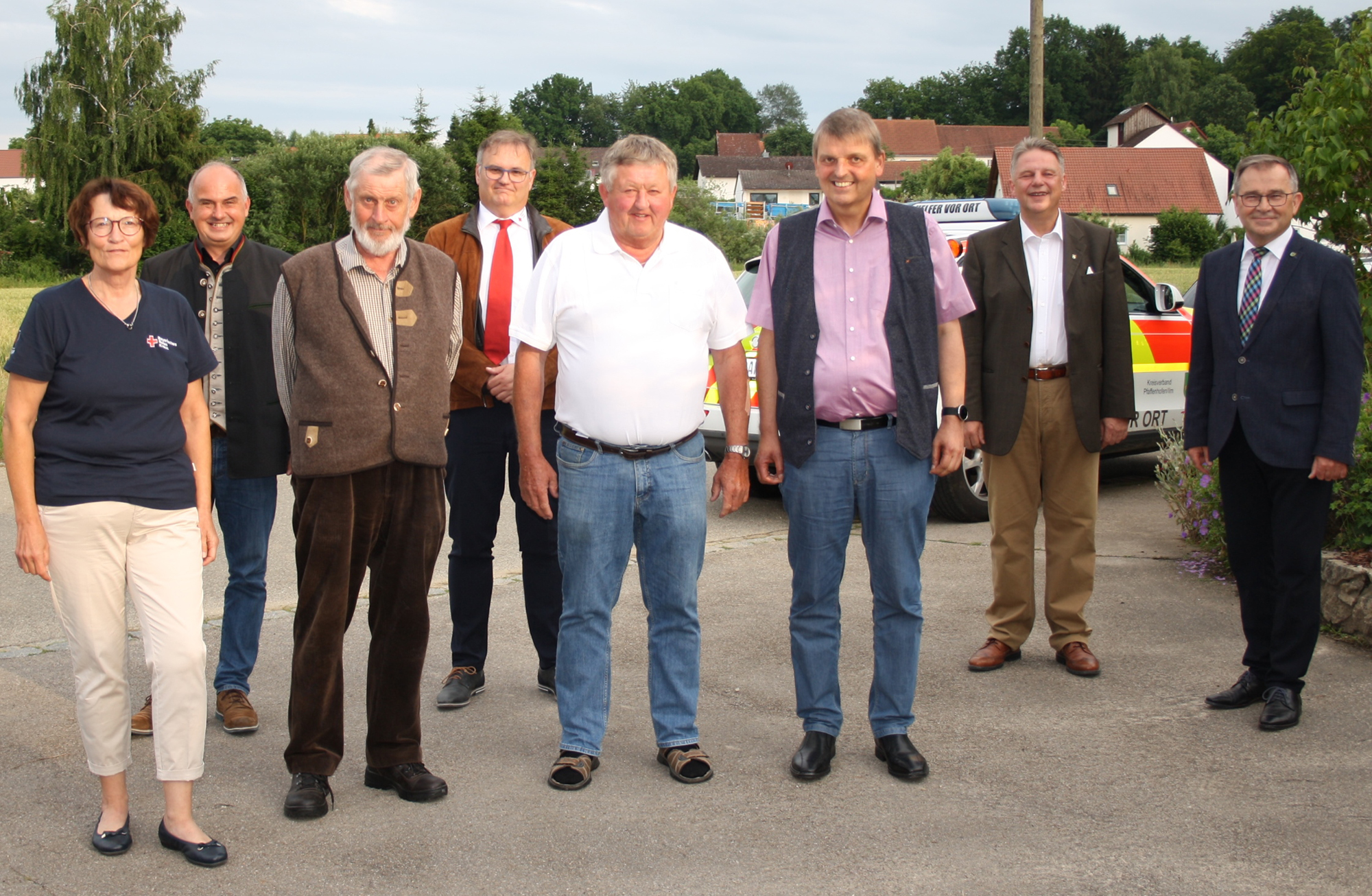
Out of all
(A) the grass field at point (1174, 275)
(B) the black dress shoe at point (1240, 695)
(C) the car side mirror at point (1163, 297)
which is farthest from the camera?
(A) the grass field at point (1174, 275)

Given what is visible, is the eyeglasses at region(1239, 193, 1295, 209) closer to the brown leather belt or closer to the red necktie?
the brown leather belt

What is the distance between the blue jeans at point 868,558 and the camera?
404 centimetres

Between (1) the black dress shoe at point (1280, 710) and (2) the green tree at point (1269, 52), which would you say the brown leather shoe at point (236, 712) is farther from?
(2) the green tree at point (1269, 52)

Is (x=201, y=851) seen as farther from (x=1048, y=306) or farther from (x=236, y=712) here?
(x=1048, y=306)

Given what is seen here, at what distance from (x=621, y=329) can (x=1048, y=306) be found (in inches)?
82.5

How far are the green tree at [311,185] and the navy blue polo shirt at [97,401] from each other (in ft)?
130

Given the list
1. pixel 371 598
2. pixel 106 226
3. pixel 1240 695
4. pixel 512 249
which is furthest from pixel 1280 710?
pixel 106 226

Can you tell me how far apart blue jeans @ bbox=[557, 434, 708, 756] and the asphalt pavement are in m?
0.22

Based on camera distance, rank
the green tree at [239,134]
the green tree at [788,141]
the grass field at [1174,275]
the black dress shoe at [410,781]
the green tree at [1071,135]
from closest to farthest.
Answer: the black dress shoe at [410,781] < the grass field at [1174,275] < the green tree at [1071,135] < the green tree at [239,134] < the green tree at [788,141]

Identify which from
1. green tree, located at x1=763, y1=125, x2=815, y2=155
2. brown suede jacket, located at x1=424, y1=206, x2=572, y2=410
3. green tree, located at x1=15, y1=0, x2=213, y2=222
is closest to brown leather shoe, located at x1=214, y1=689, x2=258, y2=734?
brown suede jacket, located at x1=424, y1=206, x2=572, y2=410

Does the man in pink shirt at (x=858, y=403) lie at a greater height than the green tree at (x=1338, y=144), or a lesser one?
lesser

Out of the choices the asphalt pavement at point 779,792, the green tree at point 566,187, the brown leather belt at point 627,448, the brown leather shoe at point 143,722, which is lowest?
the asphalt pavement at point 779,792

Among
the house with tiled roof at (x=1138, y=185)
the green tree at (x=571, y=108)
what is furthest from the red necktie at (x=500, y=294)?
the green tree at (x=571, y=108)

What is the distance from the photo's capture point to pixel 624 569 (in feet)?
13.1
